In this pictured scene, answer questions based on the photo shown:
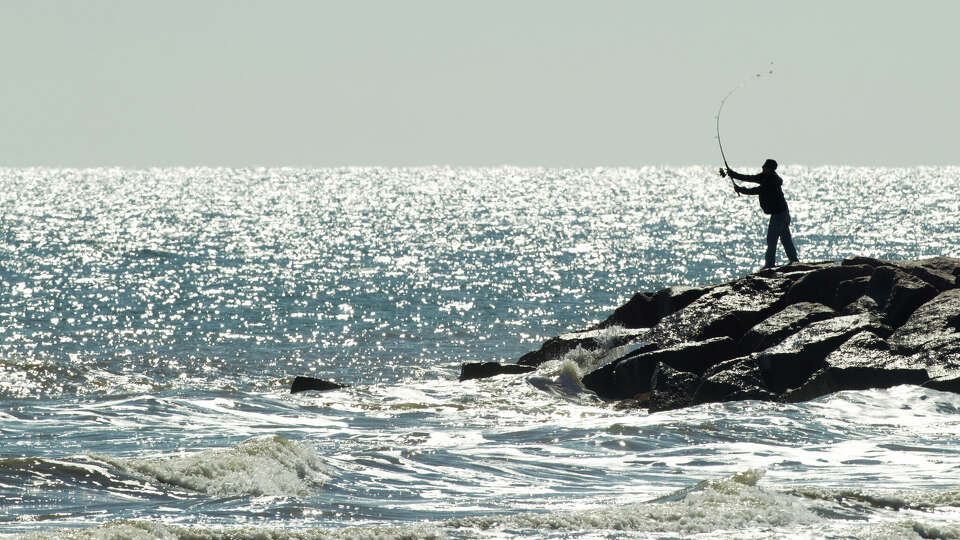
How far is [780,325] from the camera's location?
18.3 m

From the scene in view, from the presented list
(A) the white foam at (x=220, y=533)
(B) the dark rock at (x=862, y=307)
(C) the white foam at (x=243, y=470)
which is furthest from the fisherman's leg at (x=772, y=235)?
(A) the white foam at (x=220, y=533)

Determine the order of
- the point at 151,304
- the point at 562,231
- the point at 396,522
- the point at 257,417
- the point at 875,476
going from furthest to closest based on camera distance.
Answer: the point at 562,231
the point at 151,304
the point at 257,417
the point at 875,476
the point at 396,522

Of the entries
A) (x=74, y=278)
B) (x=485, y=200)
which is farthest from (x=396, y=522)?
(x=485, y=200)

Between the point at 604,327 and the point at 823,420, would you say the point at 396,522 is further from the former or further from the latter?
the point at 604,327

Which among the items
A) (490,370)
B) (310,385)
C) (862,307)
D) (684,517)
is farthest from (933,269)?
(684,517)

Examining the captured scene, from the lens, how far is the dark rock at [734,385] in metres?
16.6

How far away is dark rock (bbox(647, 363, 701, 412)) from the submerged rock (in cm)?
2

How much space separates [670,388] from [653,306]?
471 centimetres

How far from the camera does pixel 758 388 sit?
16.7 metres

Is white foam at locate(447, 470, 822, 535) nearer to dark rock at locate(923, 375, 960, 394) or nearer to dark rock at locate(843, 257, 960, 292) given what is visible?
dark rock at locate(923, 375, 960, 394)

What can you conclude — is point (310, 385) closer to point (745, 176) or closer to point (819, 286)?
point (745, 176)

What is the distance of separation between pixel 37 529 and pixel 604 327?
14286mm

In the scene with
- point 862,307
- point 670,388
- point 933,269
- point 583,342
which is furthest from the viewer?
point 583,342

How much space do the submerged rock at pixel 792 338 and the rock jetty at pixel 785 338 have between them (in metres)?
0.02
